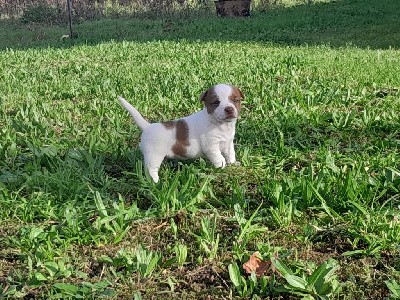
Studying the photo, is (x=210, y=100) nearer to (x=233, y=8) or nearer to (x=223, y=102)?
(x=223, y=102)

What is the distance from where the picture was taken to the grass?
2406 mm

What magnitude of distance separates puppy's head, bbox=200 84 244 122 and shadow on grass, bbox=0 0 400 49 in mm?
8351

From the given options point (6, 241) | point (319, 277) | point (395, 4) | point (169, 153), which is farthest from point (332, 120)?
point (395, 4)

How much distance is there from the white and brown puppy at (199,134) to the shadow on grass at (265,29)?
8360 millimetres

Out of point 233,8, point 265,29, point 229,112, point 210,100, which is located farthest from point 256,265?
point 233,8

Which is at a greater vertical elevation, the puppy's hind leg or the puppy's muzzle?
the puppy's muzzle

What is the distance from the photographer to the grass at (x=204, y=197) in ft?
7.89

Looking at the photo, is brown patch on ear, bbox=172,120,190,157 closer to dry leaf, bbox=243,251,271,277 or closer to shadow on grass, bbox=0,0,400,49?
dry leaf, bbox=243,251,271,277

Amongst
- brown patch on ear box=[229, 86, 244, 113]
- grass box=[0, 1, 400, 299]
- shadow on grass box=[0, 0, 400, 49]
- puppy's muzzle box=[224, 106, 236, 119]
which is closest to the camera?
grass box=[0, 1, 400, 299]

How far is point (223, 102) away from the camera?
11.2 feet

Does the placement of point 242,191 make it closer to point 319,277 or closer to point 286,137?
point 319,277

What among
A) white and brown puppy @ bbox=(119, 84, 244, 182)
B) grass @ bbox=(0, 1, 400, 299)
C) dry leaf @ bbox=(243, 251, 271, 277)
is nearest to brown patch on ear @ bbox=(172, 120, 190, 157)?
white and brown puppy @ bbox=(119, 84, 244, 182)

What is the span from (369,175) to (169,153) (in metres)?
1.34

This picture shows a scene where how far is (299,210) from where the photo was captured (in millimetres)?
2996
